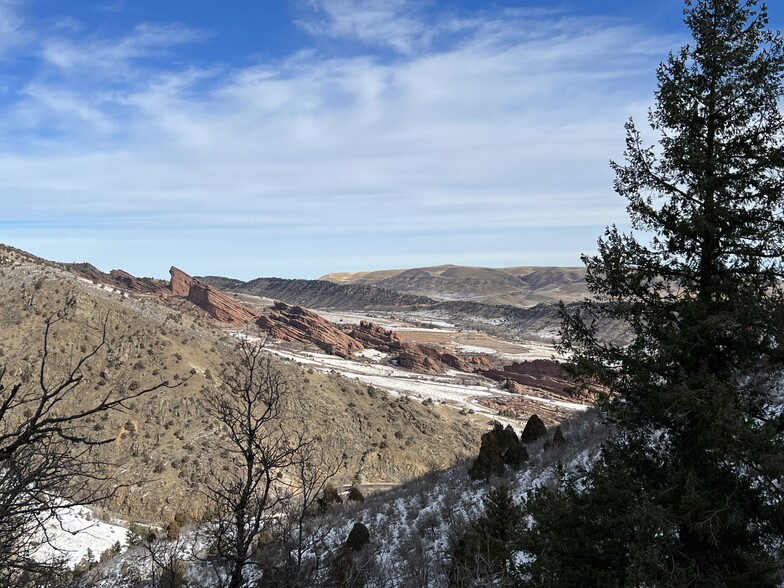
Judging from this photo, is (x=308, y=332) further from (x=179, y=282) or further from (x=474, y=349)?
(x=179, y=282)

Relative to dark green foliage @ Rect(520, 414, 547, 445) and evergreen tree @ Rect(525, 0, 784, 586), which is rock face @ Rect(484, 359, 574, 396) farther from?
evergreen tree @ Rect(525, 0, 784, 586)

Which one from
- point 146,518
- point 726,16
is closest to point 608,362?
point 726,16

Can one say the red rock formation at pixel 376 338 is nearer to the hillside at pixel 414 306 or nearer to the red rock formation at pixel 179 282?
the red rock formation at pixel 179 282

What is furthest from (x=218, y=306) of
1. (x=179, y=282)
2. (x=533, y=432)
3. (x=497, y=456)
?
(x=497, y=456)

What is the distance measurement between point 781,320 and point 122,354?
34.4m

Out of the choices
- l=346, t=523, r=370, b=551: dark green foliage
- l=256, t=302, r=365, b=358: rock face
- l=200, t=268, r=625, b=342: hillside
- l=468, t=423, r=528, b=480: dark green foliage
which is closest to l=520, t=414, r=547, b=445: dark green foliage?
l=468, t=423, r=528, b=480: dark green foliage

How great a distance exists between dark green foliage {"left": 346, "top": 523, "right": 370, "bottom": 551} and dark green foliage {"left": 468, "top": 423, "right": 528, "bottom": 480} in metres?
5.20

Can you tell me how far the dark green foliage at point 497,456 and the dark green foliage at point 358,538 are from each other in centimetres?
520

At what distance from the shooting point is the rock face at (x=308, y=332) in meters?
61.5

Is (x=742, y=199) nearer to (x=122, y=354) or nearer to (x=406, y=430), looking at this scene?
(x=406, y=430)

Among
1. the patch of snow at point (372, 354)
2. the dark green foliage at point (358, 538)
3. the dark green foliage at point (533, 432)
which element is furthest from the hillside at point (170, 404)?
the patch of snow at point (372, 354)

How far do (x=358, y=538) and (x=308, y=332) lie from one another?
49842 mm

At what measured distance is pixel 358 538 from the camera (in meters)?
15.7

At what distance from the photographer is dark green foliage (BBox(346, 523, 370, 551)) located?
1546 cm
